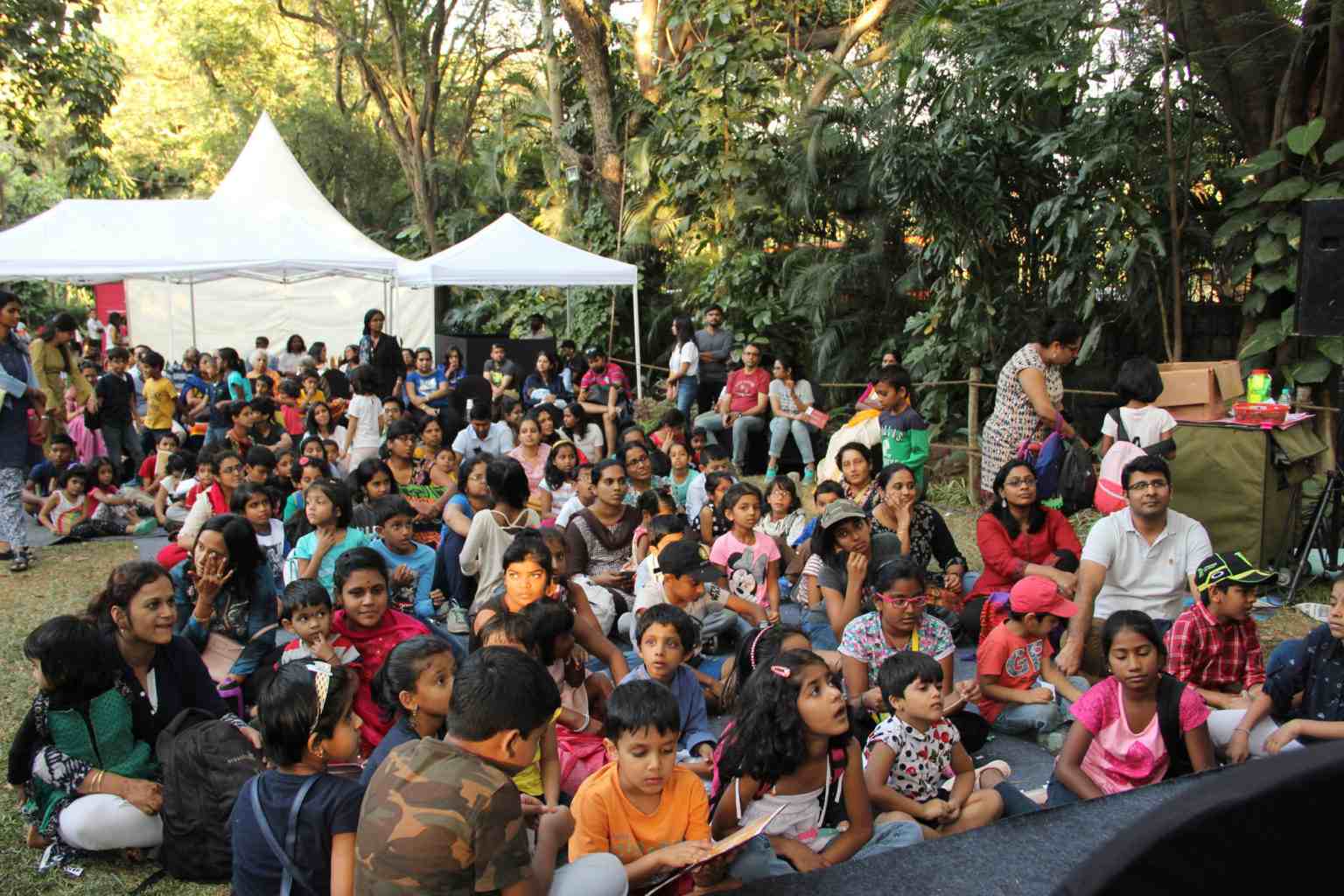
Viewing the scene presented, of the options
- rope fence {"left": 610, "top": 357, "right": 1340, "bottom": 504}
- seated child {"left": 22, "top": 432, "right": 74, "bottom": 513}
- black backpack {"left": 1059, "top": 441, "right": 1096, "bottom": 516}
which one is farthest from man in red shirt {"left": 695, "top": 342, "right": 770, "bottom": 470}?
seated child {"left": 22, "top": 432, "right": 74, "bottom": 513}

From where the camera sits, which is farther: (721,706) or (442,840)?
(721,706)

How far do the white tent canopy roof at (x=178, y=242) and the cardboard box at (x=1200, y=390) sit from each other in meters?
7.65

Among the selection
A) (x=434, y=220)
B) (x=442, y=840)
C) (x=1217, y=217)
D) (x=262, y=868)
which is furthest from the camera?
(x=434, y=220)

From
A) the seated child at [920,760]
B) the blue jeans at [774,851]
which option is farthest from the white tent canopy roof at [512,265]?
the blue jeans at [774,851]

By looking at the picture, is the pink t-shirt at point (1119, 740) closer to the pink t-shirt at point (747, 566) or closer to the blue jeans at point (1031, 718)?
the blue jeans at point (1031, 718)

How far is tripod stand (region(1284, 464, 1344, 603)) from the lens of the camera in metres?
6.16

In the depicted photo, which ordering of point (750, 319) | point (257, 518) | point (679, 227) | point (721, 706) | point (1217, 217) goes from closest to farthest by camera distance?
point (721, 706)
point (257, 518)
point (1217, 217)
point (750, 319)
point (679, 227)

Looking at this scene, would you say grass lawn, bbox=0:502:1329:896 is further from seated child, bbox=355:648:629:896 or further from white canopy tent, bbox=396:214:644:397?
white canopy tent, bbox=396:214:644:397

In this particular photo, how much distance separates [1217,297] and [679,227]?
A: 6622mm

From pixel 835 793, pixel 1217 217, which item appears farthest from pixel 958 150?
pixel 835 793

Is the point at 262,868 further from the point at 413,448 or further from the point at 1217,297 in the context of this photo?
the point at 1217,297

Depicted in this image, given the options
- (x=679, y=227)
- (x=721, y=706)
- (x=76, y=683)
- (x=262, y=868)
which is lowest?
(x=721, y=706)

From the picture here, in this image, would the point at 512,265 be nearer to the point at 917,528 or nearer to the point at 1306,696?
the point at 917,528

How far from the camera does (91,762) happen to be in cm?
368
